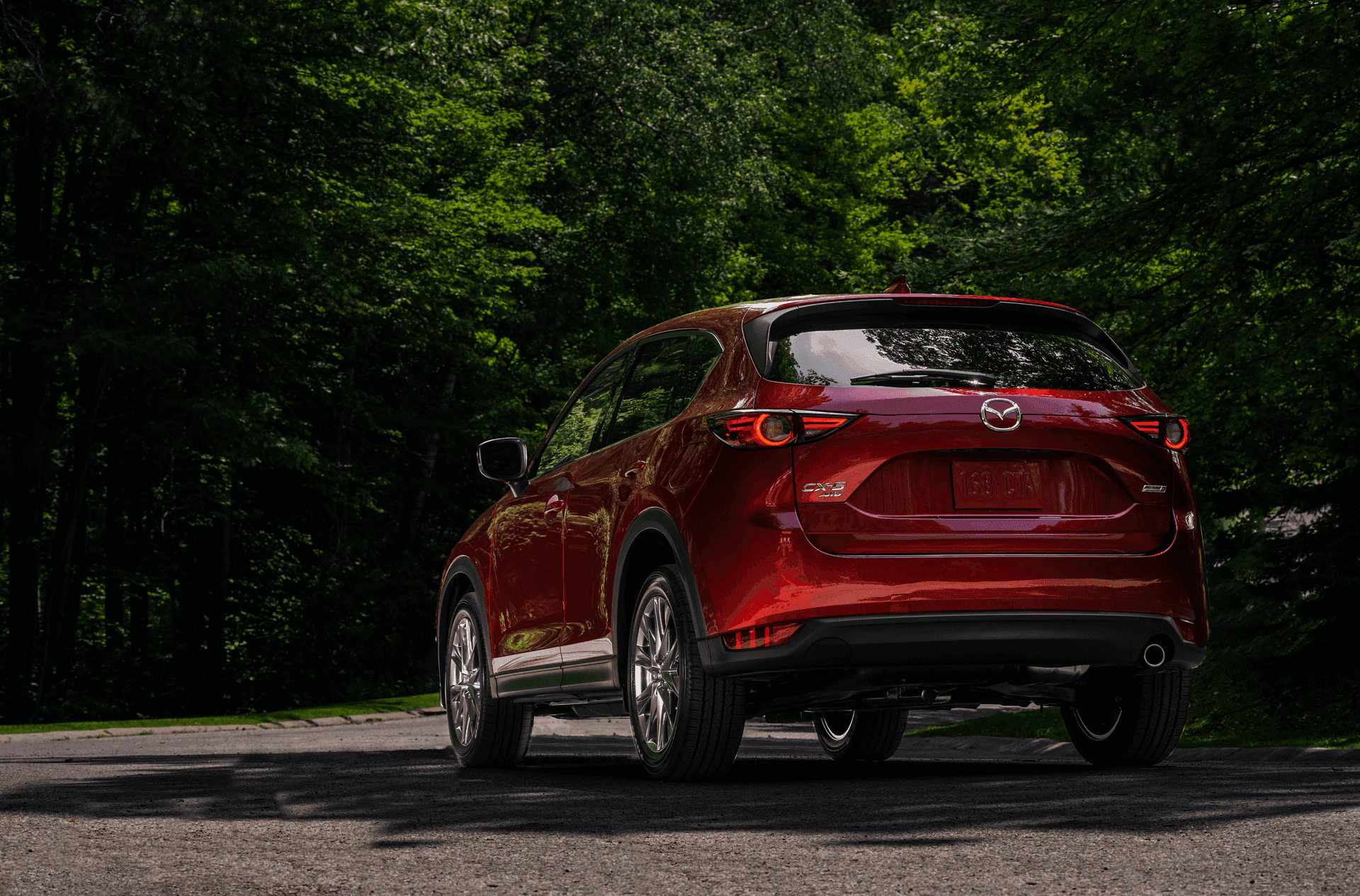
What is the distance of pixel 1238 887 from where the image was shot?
14.0 ft

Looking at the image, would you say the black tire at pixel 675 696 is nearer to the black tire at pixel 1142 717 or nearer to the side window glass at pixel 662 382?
the side window glass at pixel 662 382

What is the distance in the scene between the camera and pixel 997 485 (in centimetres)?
640

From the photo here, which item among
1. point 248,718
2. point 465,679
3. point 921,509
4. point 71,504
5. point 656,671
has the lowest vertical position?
point 248,718

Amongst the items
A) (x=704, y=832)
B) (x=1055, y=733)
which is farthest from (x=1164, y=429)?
(x=1055, y=733)

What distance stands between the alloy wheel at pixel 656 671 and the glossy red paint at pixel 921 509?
404 mm

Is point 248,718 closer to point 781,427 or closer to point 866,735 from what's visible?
point 866,735

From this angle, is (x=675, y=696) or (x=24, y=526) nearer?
(x=675, y=696)

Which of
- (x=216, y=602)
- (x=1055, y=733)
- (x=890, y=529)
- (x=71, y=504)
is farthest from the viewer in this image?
(x=216, y=602)

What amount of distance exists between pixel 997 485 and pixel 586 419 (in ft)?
8.63

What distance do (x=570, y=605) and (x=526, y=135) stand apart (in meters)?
25.8

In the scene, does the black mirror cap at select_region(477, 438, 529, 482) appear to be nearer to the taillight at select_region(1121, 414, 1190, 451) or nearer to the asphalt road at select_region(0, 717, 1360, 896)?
the asphalt road at select_region(0, 717, 1360, 896)

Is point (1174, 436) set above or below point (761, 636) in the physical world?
above

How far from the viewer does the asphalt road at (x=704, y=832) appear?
4.48m

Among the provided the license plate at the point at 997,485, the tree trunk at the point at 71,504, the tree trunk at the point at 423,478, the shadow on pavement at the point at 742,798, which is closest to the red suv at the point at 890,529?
the license plate at the point at 997,485
